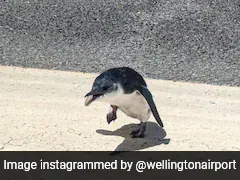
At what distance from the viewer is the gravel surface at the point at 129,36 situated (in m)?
7.53

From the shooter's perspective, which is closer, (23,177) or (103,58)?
(23,177)

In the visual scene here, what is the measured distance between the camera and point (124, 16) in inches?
354

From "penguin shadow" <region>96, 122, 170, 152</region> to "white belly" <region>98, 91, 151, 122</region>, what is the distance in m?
0.21

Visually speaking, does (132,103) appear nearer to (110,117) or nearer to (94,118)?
(110,117)

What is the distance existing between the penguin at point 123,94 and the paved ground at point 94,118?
10.5 inches

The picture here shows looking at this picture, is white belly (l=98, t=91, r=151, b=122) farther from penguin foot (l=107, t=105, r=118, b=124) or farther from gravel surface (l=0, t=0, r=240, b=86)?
gravel surface (l=0, t=0, r=240, b=86)

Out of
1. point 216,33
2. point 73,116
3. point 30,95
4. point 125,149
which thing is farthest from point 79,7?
point 125,149

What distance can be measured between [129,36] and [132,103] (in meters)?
4.17

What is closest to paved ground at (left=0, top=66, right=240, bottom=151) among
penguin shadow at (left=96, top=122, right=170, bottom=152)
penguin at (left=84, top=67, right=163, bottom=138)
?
penguin shadow at (left=96, top=122, right=170, bottom=152)

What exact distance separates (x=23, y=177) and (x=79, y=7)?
18.6 feet

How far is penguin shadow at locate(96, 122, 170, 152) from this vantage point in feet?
15.1

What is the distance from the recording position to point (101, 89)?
13.7ft

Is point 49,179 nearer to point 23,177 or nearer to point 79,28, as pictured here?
point 23,177
